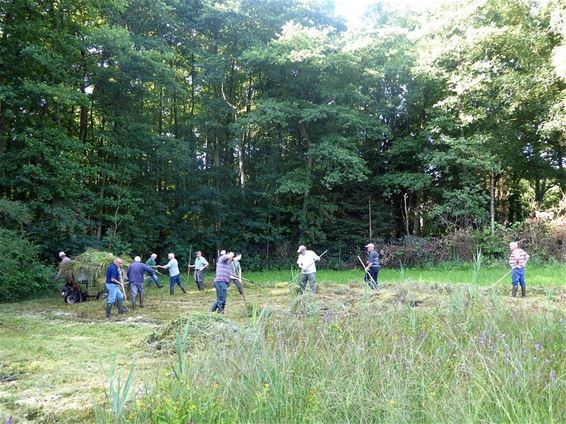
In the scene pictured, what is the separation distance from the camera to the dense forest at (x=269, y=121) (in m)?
20.3

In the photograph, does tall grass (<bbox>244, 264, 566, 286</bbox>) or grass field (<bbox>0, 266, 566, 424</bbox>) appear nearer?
grass field (<bbox>0, 266, 566, 424</bbox>)

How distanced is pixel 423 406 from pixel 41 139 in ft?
68.0

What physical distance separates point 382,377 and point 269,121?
23537 mm

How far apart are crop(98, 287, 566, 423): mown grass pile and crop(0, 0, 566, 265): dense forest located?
14988 mm

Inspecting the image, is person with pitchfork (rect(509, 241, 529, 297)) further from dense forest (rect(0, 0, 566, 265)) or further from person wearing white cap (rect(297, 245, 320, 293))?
dense forest (rect(0, 0, 566, 265))

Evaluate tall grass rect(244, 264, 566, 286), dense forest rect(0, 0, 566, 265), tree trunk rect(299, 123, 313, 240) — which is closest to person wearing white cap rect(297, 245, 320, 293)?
tall grass rect(244, 264, 566, 286)

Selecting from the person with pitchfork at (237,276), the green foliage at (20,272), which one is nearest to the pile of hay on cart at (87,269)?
the green foliage at (20,272)

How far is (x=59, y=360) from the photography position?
272 inches

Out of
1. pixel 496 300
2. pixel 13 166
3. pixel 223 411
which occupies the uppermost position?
pixel 13 166

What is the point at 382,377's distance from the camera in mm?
3428

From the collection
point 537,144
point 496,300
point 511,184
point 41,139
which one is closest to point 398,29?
point 537,144

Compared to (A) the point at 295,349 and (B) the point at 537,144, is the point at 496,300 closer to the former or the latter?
(A) the point at 295,349

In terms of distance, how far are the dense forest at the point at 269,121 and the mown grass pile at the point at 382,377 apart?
14988 millimetres

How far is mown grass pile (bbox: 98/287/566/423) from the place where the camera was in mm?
3012
